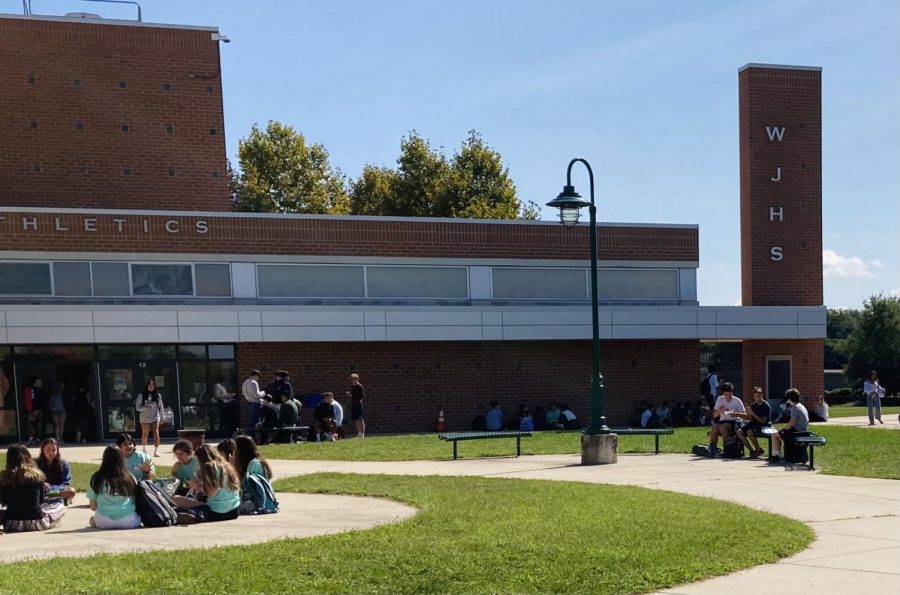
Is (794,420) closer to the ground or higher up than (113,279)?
closer to the ground

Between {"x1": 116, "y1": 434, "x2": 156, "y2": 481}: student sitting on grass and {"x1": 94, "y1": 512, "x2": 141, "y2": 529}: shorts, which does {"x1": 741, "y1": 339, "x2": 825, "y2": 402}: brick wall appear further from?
{"x1": 94, "y1": 512, "x2": 141, "y2": 529}: shorts

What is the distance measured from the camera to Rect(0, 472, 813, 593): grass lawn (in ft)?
27.6

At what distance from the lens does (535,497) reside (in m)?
13.3

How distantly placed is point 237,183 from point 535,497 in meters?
52.7

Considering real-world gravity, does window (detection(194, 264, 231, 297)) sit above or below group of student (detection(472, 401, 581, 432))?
above

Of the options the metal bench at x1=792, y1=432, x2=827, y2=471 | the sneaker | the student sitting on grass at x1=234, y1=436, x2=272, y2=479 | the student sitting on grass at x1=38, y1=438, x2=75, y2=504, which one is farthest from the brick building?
the sneaker

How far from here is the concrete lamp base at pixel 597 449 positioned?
18.7 m

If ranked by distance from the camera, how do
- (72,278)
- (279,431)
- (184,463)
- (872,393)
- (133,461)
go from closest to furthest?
(184,463), (133,461), (279,431), (72,278), (872,393)

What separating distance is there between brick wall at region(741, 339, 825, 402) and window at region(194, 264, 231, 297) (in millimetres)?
16874

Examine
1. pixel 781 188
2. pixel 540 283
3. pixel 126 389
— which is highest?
pixel 781 188

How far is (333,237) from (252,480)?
17075 mm

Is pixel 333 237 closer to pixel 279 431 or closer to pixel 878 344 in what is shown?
pixel 279 431

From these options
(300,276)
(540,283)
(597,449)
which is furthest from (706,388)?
(597,449)

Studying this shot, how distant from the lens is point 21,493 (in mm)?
11969
